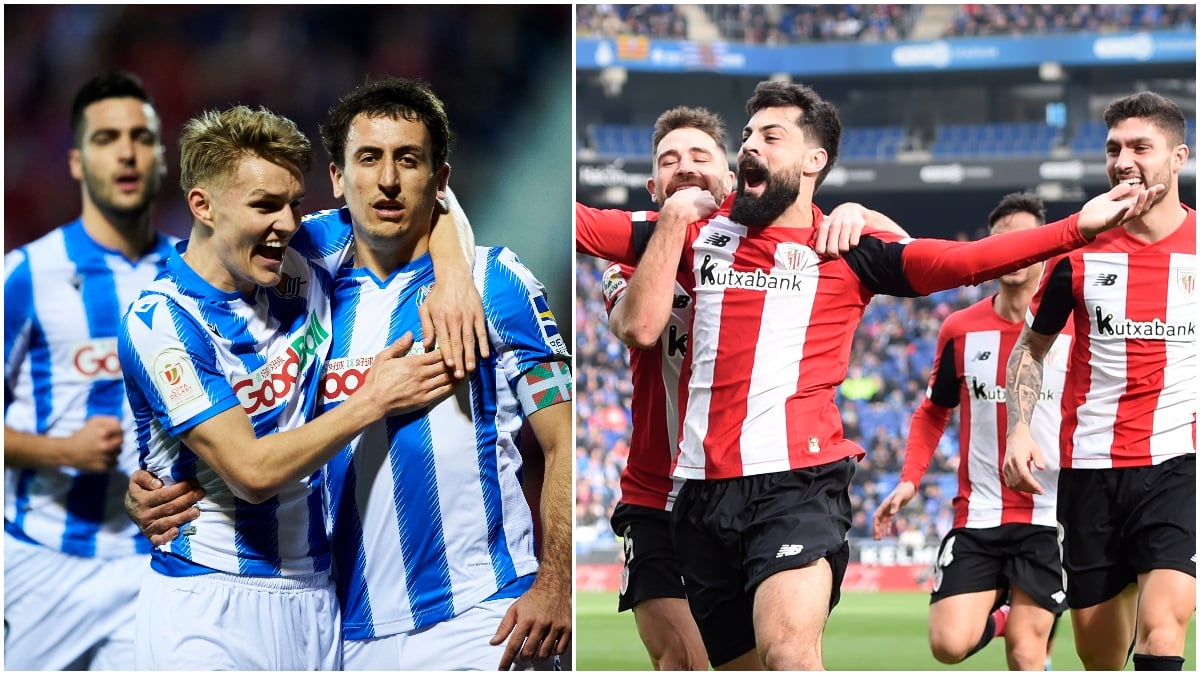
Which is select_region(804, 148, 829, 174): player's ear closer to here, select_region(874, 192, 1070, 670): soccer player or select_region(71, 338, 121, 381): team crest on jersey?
select_region(874, 192, 1070, 670): soccer player

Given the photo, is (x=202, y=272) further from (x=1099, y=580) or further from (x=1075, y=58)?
(x=1075, y=58)

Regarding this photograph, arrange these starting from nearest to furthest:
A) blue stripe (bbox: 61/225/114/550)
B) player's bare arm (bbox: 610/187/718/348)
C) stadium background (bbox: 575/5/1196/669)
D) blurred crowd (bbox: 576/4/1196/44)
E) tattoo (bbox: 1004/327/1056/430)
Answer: player's bare arm (bbox: 610/187/718/348) → blue stripe (bbox: 61/225/114/550) → tattoo (bbox: 1004/327/1056/430) → stadium background (bbox: 575/5/1196/669) → blurred crowd (bbox: 576/4/1196/44)

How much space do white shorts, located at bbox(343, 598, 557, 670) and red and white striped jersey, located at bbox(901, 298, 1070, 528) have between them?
2.82 m

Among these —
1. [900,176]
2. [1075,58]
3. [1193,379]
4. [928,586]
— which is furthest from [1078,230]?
[1075,58]

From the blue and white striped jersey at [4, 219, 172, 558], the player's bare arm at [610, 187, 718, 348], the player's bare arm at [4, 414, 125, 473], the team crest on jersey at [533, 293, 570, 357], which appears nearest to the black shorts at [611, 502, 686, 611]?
the player's bare arm at [610, 187, 718, 348]

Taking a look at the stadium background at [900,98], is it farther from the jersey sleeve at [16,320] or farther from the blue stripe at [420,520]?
the blue stripe at [420,520]

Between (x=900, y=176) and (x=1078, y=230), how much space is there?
19932mm

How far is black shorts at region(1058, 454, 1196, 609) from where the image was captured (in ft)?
16.8

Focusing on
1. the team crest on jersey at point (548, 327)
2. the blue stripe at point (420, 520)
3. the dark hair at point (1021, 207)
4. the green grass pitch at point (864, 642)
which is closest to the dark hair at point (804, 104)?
the team crest on jersey at point (548, 327)

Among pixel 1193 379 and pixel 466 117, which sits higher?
pixel 466 117

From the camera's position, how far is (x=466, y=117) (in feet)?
14.1

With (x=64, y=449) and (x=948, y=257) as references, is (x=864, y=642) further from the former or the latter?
(x=64, y=449)

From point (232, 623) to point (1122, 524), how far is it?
328 cm

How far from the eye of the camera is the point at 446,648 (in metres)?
4.10
